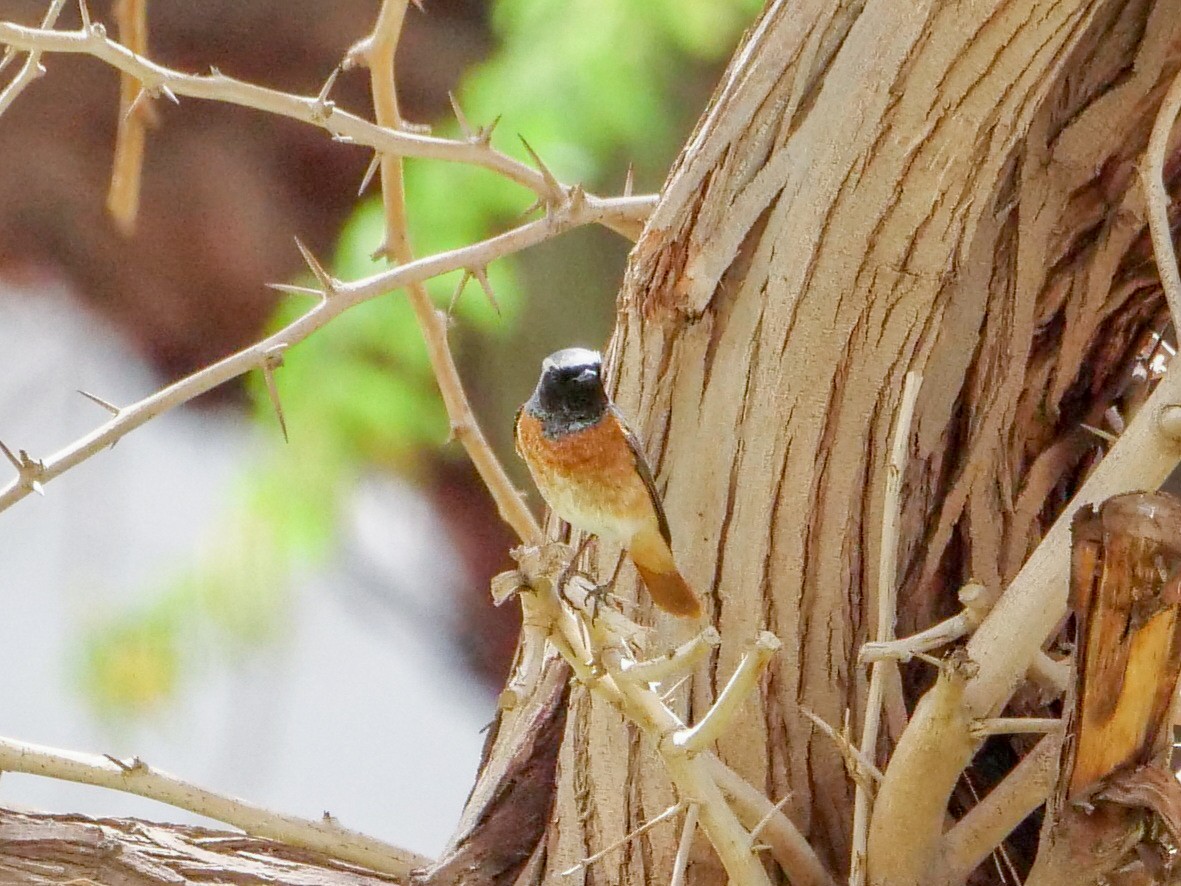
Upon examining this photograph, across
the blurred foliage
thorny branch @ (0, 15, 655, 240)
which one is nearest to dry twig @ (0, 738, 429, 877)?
thorny branch @ (0, 15, 655, 240)

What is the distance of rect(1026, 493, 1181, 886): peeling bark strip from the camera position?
0.74m

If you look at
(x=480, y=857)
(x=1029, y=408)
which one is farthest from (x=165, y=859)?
(x=1029, y=408)

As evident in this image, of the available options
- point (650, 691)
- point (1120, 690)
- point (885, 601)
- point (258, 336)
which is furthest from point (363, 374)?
point (1120, 690)

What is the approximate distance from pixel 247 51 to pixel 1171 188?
1674 mm

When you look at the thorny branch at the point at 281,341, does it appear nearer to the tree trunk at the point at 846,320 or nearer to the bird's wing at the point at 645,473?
the tree trunk at the point at 846,320

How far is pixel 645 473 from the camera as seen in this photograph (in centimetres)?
112

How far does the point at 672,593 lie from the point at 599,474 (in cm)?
12

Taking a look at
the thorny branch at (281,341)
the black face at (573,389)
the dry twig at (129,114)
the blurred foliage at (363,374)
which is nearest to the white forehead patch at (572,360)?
the black face at (573,389)

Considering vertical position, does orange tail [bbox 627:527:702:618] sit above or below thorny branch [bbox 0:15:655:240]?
below

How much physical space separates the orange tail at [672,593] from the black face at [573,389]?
5.9 inches

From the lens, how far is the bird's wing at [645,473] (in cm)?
112

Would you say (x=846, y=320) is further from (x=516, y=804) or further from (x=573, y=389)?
(x=516, y=804)

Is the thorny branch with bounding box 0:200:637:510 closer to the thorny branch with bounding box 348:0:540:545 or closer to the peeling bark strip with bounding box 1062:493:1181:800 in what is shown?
the thorny branch with bounding box 348:0:540:545

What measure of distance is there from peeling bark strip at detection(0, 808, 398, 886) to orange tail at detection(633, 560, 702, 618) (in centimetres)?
42
